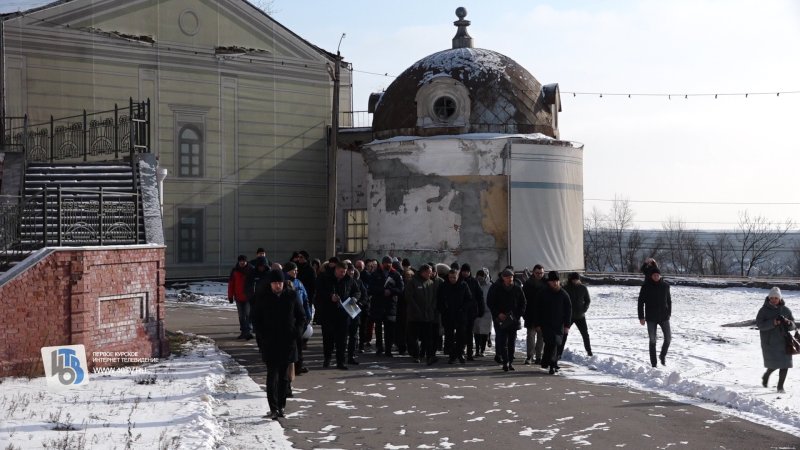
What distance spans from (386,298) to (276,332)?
5.89 meters

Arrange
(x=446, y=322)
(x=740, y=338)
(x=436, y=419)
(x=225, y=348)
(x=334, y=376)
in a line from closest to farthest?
(x=436, y=419) < (x=334, y=376) < (x=446, y=322) < (x=225, y=348) < (x=740, y=338)

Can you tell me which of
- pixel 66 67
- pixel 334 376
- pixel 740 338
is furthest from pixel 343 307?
pixel 66 67

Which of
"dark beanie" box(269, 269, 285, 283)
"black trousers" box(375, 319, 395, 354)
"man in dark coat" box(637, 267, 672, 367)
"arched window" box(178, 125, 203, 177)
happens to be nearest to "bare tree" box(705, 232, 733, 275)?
"arched window" box(178, 125, 203, 177)

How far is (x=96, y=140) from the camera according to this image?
21250 millimetres

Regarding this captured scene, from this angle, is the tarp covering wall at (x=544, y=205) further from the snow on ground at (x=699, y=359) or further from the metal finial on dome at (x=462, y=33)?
the metal finial on dome at (x=462, y=33)

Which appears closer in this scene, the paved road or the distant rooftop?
the paved road

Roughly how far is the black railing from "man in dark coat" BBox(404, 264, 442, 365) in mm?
6198

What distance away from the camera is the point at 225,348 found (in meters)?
17.6

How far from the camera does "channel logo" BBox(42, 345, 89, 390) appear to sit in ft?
42.7

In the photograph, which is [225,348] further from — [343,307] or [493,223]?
[493,223]

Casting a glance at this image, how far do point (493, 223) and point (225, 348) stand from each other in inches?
511

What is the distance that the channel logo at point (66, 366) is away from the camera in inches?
512

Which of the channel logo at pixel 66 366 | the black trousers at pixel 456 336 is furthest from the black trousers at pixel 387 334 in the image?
the channel logo at pixel 66 366

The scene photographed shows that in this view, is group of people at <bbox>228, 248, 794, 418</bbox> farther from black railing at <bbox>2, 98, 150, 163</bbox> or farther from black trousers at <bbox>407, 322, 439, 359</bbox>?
black railing at <bbox>2, 98, 150, 163</bbox>
